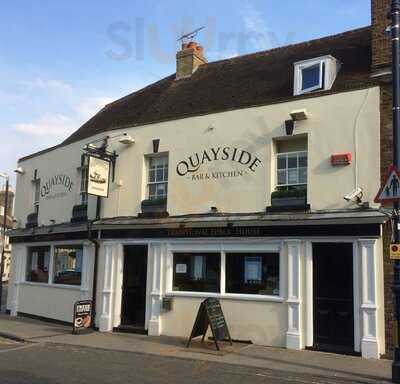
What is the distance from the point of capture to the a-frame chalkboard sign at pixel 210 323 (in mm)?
11167

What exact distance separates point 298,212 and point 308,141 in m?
1.65

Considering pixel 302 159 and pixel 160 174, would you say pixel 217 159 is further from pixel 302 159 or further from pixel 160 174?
pixel 302 159

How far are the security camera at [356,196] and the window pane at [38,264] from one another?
10751mm

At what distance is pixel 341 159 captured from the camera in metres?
11.4

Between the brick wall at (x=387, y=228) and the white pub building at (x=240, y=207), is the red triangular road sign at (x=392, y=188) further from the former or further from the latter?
the brick wall at (x=387, y=228)

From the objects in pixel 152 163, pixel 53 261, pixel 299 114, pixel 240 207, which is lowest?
pixel 53 261

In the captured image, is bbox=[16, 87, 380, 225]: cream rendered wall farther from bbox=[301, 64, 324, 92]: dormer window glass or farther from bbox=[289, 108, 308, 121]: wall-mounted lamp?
bbox=[301, 64, 324, 92]: dormer window glass

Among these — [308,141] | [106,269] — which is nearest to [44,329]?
[106,269]

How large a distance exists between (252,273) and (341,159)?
338 centimetres

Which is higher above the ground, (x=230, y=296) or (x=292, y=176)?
(x=292, y=176)

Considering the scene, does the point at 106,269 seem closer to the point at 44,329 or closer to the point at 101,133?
the point at 44,329

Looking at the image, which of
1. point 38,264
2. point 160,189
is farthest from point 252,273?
point 38,264

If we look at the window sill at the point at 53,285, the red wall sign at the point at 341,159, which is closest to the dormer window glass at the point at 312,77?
the red wall sign at the point at 341,159

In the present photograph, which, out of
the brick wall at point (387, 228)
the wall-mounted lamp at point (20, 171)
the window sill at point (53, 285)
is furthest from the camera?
the wall-mounted lamp at point (20, 171)
